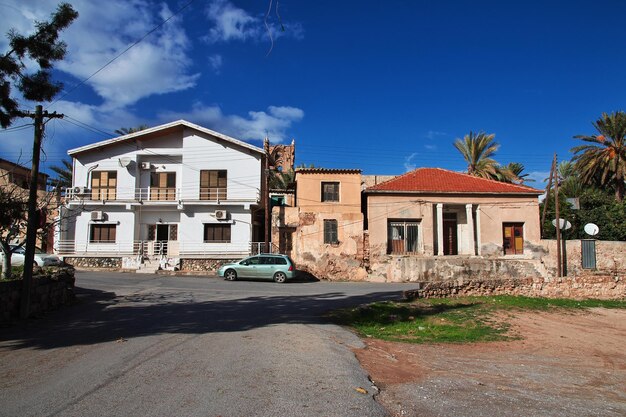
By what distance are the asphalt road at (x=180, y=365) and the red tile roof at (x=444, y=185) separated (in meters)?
18.8

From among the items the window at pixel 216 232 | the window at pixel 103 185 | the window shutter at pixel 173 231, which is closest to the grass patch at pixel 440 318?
the window at pixel 216 232

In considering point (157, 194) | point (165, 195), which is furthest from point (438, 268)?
point (157, 194)

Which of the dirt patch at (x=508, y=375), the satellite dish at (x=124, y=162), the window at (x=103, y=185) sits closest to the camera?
the dirt patch at (x=508, y=375)

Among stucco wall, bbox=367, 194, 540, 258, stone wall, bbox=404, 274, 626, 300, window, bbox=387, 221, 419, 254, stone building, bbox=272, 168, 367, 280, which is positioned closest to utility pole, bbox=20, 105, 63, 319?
stone wall, bbox=404, 274, 626, 300

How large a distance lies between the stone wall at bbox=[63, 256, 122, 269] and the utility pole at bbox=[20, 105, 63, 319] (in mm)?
19415

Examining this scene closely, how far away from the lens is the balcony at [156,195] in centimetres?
2978

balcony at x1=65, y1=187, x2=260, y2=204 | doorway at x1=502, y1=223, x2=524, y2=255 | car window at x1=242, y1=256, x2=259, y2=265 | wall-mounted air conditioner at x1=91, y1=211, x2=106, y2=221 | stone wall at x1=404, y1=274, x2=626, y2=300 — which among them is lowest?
stone wall at x1=404, y1=274, x2=626, y2=300

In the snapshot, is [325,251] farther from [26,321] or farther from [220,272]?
[26,321]

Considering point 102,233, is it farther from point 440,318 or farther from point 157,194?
point 440,318

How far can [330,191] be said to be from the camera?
29.5 m

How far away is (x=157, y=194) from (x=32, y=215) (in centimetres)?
2058

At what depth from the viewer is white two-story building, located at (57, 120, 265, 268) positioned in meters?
29.6

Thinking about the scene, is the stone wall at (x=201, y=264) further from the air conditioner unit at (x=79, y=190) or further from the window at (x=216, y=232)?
the air conditioner unit at (x=79, y=190)

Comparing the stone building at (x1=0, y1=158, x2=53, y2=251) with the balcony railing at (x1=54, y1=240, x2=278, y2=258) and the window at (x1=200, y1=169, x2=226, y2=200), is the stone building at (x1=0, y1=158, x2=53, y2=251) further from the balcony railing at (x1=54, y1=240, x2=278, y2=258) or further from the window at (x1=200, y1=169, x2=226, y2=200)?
the window at (x1=200, y1=169, x2=226, y2=200)
